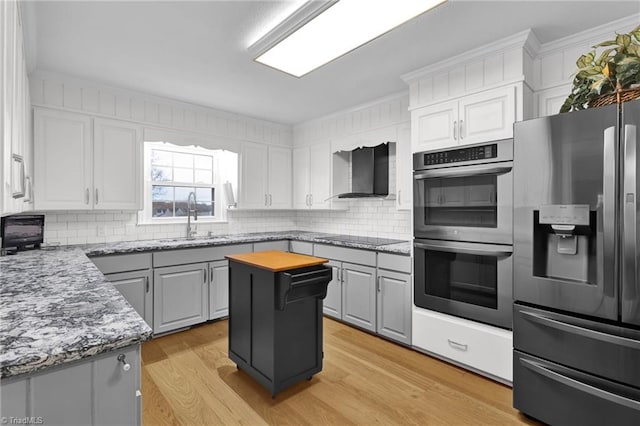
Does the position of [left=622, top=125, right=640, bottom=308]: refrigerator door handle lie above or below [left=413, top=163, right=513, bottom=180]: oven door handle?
below

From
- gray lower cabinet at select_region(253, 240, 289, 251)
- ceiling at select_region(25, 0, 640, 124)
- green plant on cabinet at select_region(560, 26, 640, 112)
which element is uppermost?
ceiling at select_region(25, 0, 640, 124)

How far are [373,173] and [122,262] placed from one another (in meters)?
2.74

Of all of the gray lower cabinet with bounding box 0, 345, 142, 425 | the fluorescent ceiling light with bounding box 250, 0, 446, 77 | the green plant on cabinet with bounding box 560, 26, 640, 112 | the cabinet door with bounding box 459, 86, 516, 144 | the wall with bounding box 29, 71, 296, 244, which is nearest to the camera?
the gray lower cabinet with bounding box 0, 345, 142, 425

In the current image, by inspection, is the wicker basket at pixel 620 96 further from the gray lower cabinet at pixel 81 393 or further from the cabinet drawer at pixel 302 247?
the cabinet drawer at pixel 302 247

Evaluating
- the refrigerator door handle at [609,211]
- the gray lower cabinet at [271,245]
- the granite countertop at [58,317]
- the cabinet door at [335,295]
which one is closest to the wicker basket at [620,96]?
the refrigerator door handle at [609,211]

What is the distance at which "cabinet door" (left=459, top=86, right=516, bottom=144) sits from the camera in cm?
233

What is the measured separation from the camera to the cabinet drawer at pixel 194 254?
3160 millimetres

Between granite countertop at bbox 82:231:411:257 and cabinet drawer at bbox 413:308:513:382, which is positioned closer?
cabinet drawer at bbox 413:308:513:382

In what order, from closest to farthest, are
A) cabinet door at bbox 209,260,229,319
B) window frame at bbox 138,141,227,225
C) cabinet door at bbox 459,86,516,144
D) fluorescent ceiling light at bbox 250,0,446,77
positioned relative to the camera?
fluorescent ceiling light at bbox 250,0,446,77, cabinet door at bbox 459,86,516,144, cabinet door at bbox 209,260,229,319, window frame at bbox 138,141,227,225

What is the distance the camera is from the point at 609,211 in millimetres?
1657

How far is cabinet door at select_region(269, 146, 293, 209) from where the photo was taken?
15.1 feet

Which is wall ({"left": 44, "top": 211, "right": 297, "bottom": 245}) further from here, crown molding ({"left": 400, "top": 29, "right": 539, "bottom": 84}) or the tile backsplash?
crown molding ({"left": 400, "top": 29, "right": 539, "bottom": 84})

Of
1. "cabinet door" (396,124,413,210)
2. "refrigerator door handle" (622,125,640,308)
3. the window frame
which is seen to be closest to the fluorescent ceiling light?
"refrigerator door handle" (622,125,640,308)

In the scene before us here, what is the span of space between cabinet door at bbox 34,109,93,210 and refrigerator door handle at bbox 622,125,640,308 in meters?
4.03
